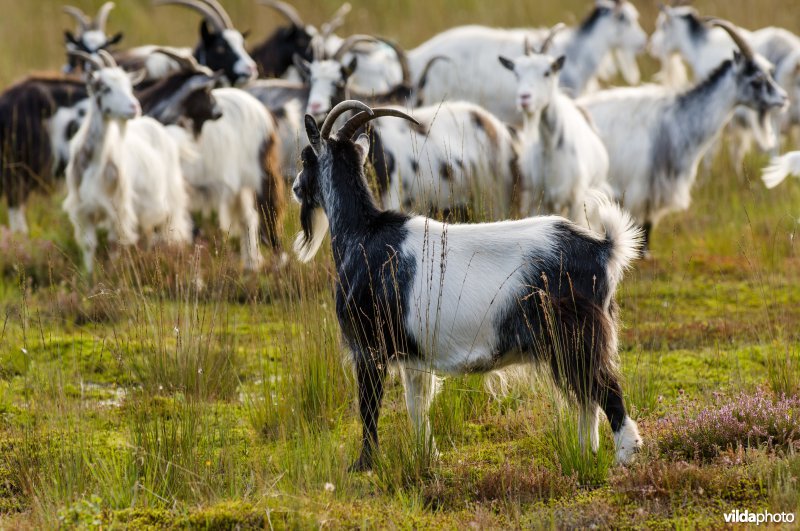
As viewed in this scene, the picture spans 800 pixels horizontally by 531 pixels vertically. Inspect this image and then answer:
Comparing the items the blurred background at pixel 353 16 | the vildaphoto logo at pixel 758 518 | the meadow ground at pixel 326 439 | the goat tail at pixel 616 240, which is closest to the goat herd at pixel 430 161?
the goat tail at pixel 616 240

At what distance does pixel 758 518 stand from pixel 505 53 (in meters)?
8.61

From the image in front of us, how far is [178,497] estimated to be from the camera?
14.5 feet

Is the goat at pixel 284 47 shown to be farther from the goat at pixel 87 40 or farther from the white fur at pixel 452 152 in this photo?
the white fur at pixel 452 152

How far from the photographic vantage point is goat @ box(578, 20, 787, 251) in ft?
29.6

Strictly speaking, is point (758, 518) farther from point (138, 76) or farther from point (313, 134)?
point (138, 76)

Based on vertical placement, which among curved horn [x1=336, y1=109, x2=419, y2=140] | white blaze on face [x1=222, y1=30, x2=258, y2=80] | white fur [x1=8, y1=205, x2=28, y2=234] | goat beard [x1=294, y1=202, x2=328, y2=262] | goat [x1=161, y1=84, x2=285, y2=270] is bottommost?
white fur [x1=8, y1=205, x2=28, y2=234]

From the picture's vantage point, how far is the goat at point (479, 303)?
431 centimetres

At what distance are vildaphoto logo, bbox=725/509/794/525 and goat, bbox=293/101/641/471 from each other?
21.9 inches

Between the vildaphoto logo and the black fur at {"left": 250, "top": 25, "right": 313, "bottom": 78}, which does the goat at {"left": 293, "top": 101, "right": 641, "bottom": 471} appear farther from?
the black fur at {"left": 250, "top": 25, "right": 313, "bottom": 78}

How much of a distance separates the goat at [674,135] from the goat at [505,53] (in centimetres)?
228

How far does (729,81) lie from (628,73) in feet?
12.6

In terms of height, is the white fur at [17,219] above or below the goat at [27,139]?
below

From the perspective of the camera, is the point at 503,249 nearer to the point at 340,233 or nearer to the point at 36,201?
the point at 340,233

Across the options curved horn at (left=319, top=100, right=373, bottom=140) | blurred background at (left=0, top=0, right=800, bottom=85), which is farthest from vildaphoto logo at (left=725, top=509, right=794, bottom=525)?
blurred background at (left=0, top=0, right=800, bottom=85)
